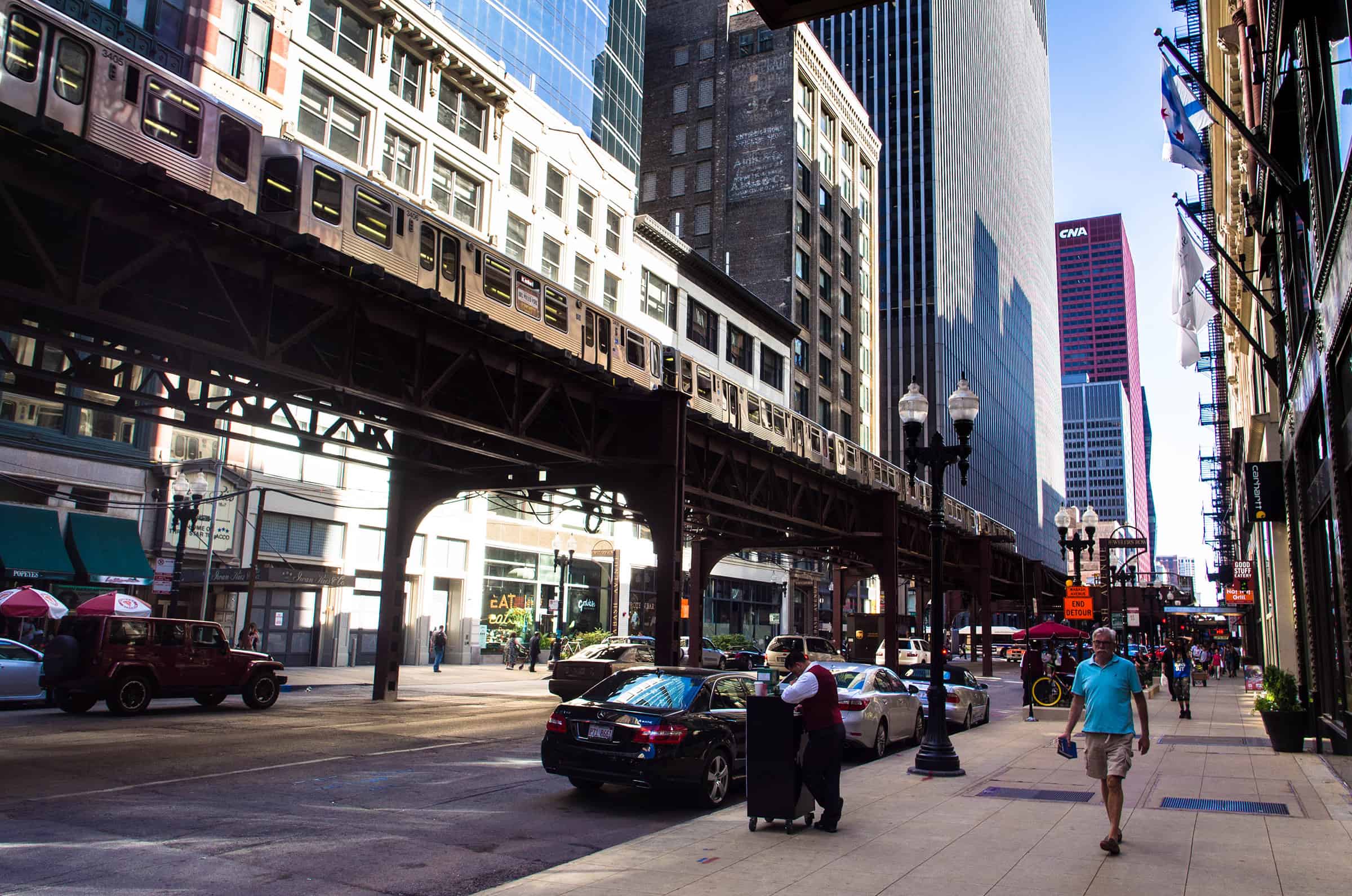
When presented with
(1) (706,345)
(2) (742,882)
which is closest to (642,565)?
(1) (706,345)

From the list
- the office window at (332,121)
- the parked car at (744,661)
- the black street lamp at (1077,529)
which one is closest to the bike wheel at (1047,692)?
the black street lamp at (1077,529)

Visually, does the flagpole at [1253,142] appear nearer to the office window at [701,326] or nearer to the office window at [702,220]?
the office window at [701,326]

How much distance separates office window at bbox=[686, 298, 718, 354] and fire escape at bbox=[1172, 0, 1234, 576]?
28.5 meters

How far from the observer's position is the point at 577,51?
56969mm

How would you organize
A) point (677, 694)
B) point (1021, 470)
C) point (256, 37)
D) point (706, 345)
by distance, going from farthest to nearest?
point (1021, 470) < point (706, 345) < point (256, 37) < point (677, 694)

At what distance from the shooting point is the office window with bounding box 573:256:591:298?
53.0 metres

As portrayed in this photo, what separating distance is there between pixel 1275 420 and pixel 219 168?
2307cm

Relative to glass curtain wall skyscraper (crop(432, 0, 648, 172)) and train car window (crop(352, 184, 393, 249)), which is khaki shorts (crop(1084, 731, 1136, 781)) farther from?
glass curtain wall skyscraper (crop(432, 0, 648, 172))

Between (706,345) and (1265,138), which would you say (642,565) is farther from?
(1265,138)

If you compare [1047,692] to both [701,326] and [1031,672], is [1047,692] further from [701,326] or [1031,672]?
[701,326]

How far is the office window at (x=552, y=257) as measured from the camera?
1971 inches

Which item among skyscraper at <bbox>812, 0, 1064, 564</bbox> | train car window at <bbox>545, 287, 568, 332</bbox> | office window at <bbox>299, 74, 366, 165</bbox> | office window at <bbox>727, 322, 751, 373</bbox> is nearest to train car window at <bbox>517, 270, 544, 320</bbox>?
train car window at <bbox>545, 287, 568, 332</bbox>

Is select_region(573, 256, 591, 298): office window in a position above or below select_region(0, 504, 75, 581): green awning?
above

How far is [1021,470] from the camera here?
160m
